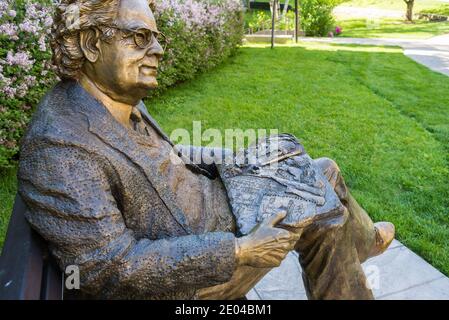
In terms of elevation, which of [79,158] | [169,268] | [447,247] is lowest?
[447,247]

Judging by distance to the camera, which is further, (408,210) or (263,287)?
(408,210)

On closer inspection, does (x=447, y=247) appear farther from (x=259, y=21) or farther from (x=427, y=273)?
(x=259, y=21)

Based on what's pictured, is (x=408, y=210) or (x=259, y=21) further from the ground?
(x=259, y=21)

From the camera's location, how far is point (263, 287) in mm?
3111

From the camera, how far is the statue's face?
5.36 ft

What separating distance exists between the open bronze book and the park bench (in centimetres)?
74

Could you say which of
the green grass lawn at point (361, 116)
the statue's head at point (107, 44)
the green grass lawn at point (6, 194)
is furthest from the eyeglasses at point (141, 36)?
the green grass lawn at point (361, 116)

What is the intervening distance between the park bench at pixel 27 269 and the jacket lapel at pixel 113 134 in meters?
0.43

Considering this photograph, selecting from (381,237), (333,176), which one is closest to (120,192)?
(333,176)

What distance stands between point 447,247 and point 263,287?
1.62 meters

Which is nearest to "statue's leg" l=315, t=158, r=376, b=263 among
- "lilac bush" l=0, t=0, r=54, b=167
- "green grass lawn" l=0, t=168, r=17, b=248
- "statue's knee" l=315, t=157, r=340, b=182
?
"statue's knee" l=315, t=157, r=340, b=182

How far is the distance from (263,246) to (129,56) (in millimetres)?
855

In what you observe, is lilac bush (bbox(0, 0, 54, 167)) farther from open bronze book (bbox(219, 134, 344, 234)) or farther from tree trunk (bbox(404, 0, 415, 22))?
tree trunk (bbox(404, 0, 415, 22))

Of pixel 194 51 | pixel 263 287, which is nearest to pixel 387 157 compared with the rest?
pixel 263 287
